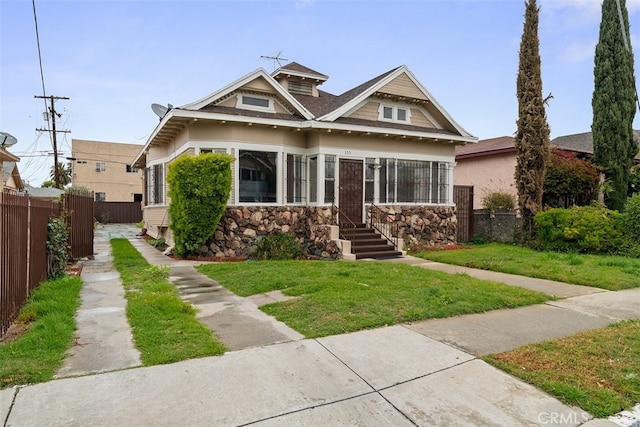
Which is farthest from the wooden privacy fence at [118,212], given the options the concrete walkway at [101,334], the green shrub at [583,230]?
the green shrub at [583,230]

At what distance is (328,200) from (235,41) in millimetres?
6637

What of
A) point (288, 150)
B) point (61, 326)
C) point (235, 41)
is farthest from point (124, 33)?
point (61, 326)

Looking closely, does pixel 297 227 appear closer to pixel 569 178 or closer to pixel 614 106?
pixel 569 178

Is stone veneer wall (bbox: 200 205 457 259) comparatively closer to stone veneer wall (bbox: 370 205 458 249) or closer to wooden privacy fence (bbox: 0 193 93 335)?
A: stone veneer wall (bbox: 370 205 458 249)

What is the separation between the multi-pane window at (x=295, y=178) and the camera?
504 inches

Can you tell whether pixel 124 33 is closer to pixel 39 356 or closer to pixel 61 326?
pixel 61 326

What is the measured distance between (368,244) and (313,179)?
2.80 m

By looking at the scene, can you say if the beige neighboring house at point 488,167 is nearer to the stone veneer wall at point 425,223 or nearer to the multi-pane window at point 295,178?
the stone veneer wall at point 425,223

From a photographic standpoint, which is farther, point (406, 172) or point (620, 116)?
point (620, 116)

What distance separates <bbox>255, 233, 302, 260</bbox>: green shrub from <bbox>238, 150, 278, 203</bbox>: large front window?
1267 mm

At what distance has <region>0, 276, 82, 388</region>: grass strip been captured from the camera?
3.53 meters

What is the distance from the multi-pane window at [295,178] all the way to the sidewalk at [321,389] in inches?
327

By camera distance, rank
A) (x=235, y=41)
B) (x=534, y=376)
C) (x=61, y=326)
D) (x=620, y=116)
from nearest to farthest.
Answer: (x=534, y=376) < (x=61, y=326) < (x=235, y=41) < (x=620, y=116)

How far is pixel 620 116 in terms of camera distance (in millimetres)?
16125
